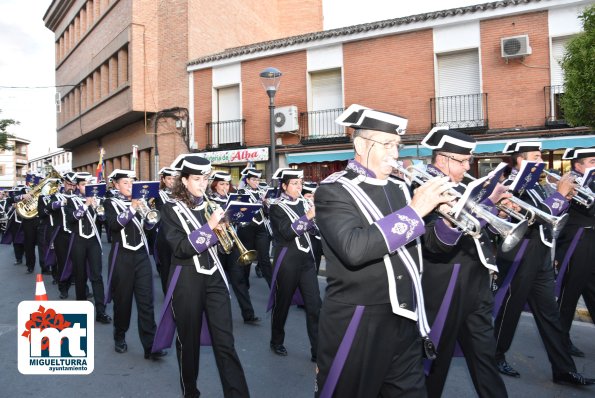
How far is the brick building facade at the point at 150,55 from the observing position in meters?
22.4

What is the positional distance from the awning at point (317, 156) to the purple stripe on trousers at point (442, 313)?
46.3 ft

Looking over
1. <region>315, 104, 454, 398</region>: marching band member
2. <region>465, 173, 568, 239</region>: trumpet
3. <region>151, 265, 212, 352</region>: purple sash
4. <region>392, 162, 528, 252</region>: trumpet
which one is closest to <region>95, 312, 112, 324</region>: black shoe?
<region>151, 265, 212, 352</region>: purple sash

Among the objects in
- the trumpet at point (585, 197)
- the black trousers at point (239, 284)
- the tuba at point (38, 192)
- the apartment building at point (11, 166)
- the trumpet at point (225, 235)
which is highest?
the apartment building at point (11, 166)

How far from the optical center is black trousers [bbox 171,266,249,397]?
13.4 feet

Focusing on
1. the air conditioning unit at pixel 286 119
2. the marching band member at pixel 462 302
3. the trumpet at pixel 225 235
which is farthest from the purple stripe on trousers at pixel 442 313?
the air conditioning unit at pixel 286 119

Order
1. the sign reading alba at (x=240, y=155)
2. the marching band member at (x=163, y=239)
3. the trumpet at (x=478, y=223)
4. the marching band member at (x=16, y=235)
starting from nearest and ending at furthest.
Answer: the trumpet at (x=478, y=223) < the marching band member at (x=163, y=239) < the marching band member at (x=16, y=235) < the sign reading alba at (x=240, y=155)

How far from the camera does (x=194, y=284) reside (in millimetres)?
4188

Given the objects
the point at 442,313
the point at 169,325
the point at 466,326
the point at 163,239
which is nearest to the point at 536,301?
the point at 466,326

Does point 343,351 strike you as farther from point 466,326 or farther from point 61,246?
point 61,246

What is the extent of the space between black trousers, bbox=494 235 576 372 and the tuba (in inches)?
305

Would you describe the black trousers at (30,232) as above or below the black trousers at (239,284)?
above

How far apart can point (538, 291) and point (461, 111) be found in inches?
479

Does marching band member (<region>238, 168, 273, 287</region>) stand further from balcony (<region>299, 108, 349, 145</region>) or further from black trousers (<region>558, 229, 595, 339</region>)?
balcony (<region>299, 108, 349, 145</region>)

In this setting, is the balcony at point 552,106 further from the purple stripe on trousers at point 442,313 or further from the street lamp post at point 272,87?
the purple stripe on trousers at point 442,313
